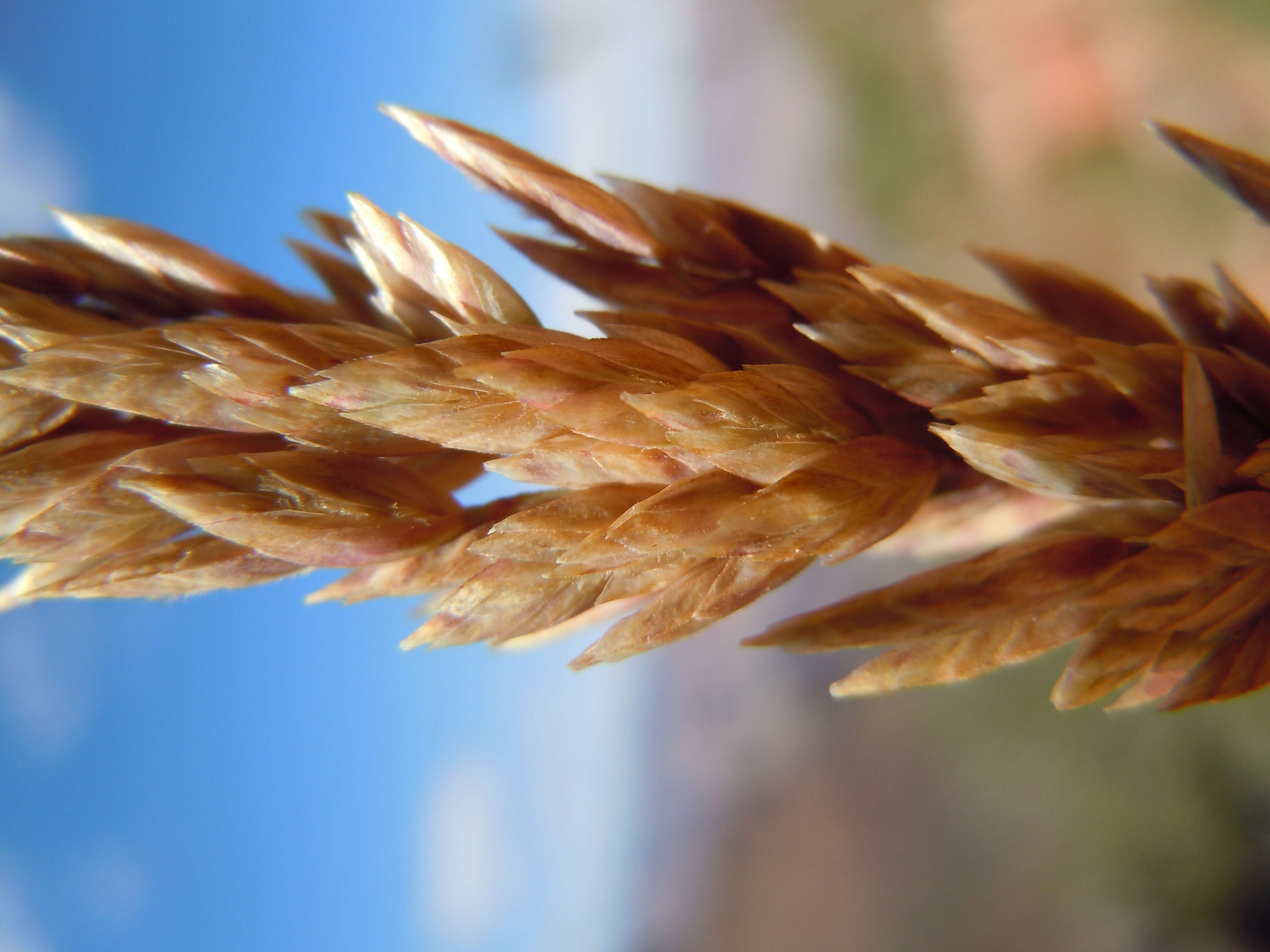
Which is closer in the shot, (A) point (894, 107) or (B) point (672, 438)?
(B) point (672, 438)

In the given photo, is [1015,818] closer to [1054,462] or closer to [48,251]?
[1054,462]

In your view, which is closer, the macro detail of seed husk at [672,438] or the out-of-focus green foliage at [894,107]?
the macro detail of seed husk at [672,438]

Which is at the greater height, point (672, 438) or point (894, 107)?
point (894, 107)

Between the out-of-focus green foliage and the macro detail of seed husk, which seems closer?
the macro detail of seed husk

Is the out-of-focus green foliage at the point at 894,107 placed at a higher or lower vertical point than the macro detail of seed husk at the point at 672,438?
higher

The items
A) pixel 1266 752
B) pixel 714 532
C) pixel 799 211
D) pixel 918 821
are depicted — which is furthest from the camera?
pixel 799 211

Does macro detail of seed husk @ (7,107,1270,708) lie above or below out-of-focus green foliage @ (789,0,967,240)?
below

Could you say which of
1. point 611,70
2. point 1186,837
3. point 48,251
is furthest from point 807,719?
point 611,70

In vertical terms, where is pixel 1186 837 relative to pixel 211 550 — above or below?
below
